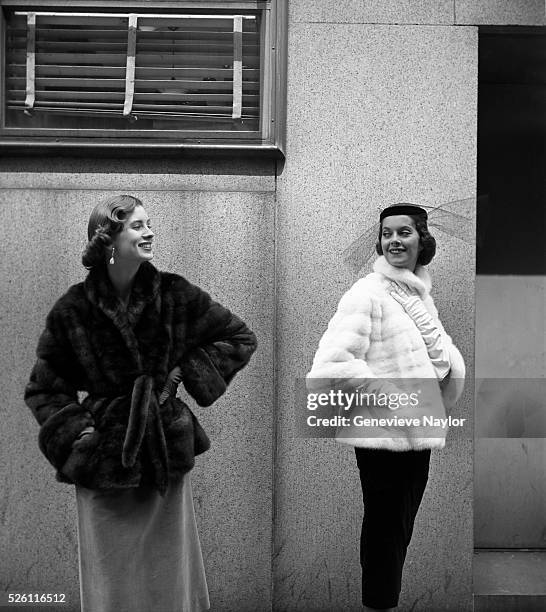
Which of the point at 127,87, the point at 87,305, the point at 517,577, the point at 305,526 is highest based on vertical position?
the point at 127,87

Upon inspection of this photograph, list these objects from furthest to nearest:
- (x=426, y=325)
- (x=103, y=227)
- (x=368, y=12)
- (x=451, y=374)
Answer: (x=368, y=12)
(x=451, y=374)
(x=426, y=325)
(x=103, y=227)

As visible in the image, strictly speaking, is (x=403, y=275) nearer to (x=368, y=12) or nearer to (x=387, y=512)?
(x=387, y=512)

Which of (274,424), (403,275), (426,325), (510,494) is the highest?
(403,275)

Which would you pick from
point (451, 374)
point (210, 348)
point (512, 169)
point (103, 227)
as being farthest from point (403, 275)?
point (512, 169)

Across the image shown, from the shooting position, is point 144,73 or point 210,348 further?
point 144,73

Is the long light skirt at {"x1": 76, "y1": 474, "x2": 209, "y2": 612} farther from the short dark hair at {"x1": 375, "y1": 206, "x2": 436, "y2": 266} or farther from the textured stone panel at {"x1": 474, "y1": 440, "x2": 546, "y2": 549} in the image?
the textured stone panel at {"x1": 474, "y1": 440, "x2": 546, "y2": 549}

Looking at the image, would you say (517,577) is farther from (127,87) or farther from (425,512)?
(127,87)

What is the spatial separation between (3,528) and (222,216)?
1.95 m

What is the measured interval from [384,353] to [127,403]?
3.72 feet

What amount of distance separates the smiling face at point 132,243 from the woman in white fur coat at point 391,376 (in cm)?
94

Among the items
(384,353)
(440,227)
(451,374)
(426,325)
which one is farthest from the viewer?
(440,227)

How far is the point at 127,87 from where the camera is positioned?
476cm

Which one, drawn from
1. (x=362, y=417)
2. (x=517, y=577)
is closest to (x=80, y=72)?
(x=362, y=417)
